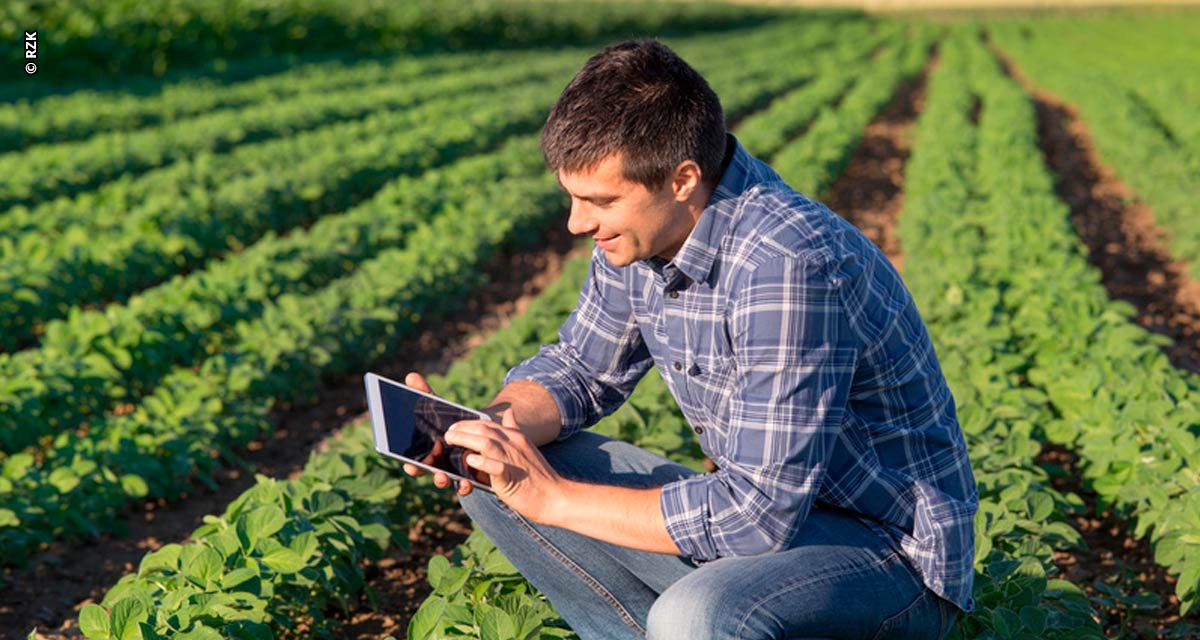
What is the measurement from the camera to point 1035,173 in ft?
31.6

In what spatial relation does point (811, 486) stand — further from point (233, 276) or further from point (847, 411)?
point (233, 276)

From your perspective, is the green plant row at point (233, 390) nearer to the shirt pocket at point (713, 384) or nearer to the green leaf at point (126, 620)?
the green leaf at point (126, 620)

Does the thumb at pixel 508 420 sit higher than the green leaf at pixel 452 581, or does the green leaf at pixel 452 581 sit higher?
the thumb at pixel 508 420

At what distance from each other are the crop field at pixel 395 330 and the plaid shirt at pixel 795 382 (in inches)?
18.6

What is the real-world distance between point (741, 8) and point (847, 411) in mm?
46973

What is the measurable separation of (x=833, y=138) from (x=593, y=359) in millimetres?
9872

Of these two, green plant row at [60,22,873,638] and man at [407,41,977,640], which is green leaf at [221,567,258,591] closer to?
green plant row at [60,22,873,638]

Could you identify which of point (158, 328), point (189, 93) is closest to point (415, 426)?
point (158, 328)

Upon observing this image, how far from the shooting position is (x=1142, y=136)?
40.3 feet

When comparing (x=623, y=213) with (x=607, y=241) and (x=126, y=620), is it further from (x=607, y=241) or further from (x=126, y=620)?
(x=126, y=620)

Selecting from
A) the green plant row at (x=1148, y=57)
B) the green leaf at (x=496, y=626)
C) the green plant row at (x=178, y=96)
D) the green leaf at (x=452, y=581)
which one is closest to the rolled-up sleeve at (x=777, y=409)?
the green leaf at (x=496, y=626)

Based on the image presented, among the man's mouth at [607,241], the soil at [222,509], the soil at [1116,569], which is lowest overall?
the soil at [222,509]

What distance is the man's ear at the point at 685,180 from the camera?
7.27ft

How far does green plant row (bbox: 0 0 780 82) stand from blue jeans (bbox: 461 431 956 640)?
1578cm
